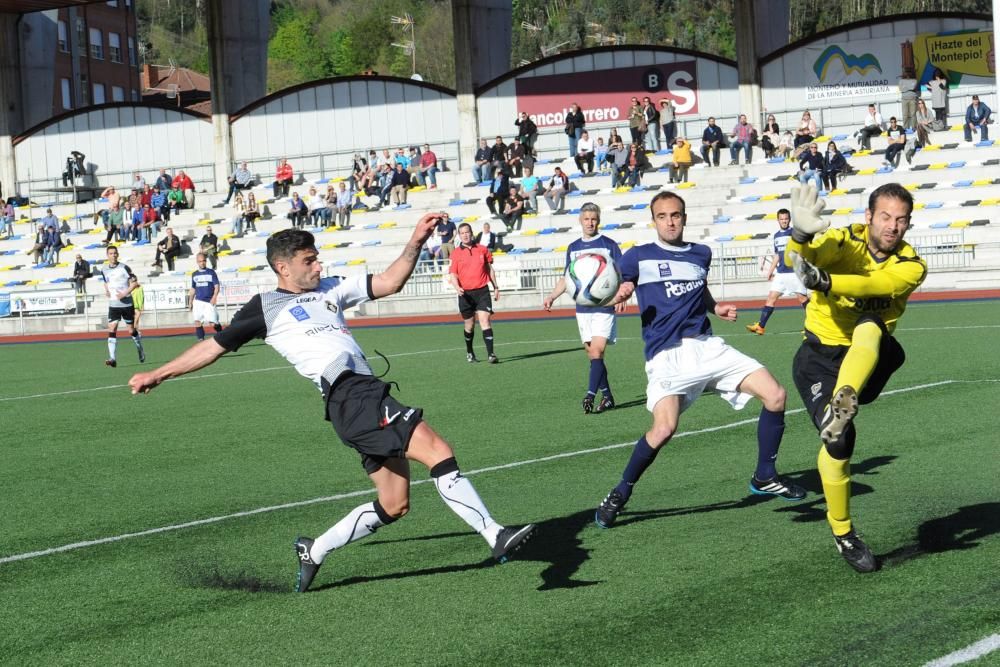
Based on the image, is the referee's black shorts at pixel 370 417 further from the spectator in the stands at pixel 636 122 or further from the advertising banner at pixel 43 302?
the spectator in the stands at pixel 636 122

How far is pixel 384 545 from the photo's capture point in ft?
24.8

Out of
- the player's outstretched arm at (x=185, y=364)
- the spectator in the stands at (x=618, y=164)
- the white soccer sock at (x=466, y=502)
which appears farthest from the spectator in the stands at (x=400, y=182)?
the white soccer sock at (x=466, y=502)

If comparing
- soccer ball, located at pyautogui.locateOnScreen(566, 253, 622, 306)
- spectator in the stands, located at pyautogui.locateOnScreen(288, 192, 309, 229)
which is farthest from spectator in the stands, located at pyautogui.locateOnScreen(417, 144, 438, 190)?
soccer ball, located at pyautogui.locateOnScreen(566, 253, 622, 306)

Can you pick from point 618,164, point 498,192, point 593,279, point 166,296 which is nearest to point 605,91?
point 618,164

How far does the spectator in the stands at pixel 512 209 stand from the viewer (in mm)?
39156

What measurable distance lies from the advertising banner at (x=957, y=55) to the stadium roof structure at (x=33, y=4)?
2856 centimetres

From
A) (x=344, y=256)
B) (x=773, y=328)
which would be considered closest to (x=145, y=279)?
(x=344, y=256)

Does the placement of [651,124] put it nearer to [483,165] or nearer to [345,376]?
[483,165]

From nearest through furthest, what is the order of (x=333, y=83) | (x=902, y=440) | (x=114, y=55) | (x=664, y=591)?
(x=664, y=591), (x=902, y=440), (x=333, y=83), (x=114, y=55)

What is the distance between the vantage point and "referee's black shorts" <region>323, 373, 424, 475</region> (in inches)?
248

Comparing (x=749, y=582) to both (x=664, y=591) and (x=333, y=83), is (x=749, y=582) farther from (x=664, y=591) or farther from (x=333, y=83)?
(x=333, y=83)

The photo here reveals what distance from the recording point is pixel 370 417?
6309mm

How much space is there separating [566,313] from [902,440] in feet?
71.2

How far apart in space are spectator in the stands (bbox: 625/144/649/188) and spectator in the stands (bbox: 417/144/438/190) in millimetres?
7382
